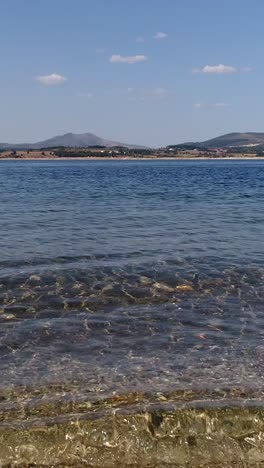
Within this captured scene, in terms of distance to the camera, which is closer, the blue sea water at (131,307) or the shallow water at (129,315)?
the shallow water at (129,315)

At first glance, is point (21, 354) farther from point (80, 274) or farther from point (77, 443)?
point (80, 274)

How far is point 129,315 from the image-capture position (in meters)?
14.0

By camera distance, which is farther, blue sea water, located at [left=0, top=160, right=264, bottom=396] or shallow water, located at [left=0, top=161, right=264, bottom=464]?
blue sea water, located at [left=0, top=160, right=264, bottom=396]

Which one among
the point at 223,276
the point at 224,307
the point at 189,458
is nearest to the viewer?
the point at 189,458

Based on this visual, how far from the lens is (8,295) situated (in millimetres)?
15531

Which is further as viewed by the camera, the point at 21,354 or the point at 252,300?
the point at 252,300

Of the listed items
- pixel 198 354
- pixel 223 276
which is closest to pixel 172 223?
pixel 223 276

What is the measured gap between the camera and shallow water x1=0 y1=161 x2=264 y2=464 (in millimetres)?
9688

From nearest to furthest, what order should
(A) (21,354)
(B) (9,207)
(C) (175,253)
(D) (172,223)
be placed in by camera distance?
(A) (21,354) → (C) (175,253) → (D) (172,223) → (B) (9,207)

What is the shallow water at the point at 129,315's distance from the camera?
9.69m

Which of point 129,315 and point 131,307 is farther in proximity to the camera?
point 131,307

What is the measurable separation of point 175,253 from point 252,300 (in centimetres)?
655

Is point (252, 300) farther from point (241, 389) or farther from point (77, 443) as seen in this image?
point (77, 443)

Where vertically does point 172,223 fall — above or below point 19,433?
below
